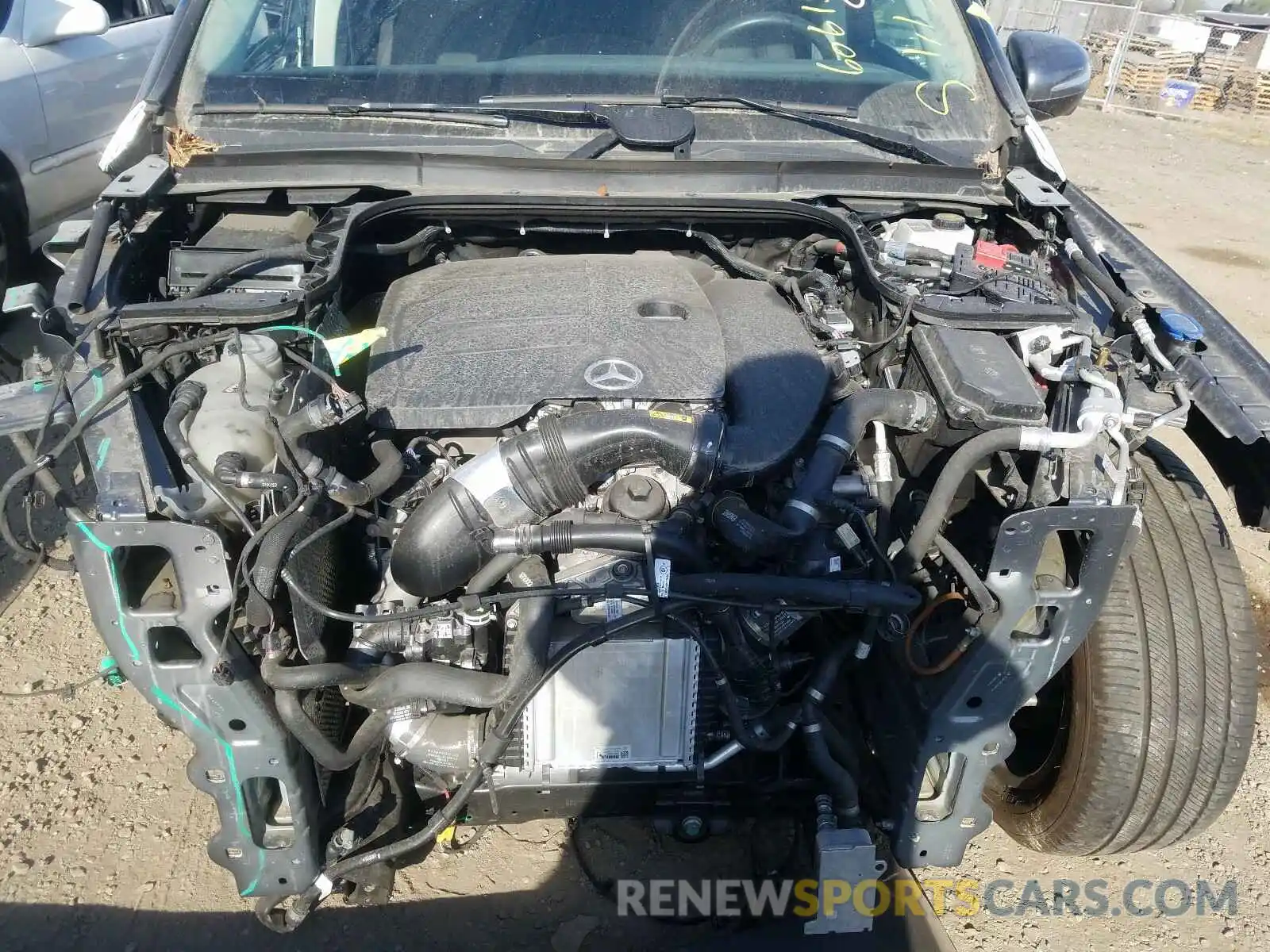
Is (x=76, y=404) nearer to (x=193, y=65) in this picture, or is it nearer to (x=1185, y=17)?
(x=193, y=65)

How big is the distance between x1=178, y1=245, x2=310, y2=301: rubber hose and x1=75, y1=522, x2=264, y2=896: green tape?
1.95 feet

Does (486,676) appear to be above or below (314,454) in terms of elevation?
below

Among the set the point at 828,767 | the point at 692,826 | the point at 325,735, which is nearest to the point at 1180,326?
the point at 828,767

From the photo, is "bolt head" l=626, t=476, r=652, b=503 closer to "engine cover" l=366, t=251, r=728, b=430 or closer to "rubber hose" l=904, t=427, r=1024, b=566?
"engine cover" l=366, t=251, r=728, b=430

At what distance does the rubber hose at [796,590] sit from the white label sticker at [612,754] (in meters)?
0.48

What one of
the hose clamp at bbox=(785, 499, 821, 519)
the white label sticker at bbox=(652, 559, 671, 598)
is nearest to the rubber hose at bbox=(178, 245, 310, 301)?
the white label sticker at bbox=(652, 559, 671, 598)

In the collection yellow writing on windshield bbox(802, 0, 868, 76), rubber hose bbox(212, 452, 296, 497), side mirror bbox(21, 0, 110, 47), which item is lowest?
rubber hose bbox(212, 452, 296, 497)

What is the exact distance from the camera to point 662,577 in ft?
5.15

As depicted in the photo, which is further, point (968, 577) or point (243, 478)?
point (968, 577)

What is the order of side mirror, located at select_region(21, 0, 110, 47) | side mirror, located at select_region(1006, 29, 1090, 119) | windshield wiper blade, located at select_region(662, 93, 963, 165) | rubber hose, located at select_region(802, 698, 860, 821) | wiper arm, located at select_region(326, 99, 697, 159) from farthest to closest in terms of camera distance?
side mirror, located at select_region(21, 0, 110, 47)
side mirror, located at select_region(1006, 29, 1090, 119)
windshield wiper blade, located at select_region(662, 93, 963, 165)
wiper arm, located at select_region(326, 99, 697, 159)
rubber hose, located at select_region(802, 698, 860, 821)

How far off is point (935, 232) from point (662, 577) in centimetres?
123

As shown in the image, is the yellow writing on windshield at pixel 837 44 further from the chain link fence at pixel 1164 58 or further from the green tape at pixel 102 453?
the chain link fence at pixel 1164 58

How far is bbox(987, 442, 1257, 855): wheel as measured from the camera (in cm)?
199

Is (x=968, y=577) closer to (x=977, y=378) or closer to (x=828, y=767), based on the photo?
(x=977, y=378)
